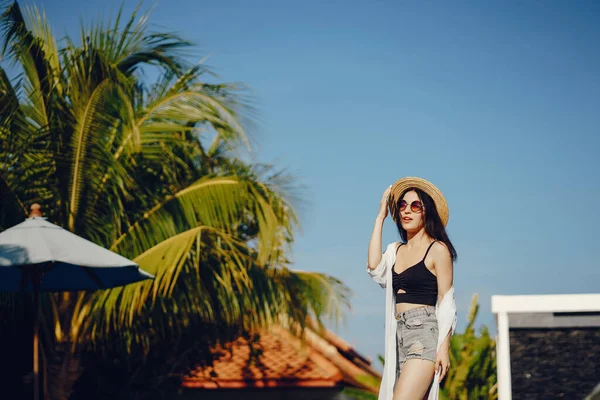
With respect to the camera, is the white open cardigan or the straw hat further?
the straw hat

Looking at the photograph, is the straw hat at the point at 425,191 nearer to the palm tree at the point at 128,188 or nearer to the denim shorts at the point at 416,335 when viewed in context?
the denim shorts at the point at 416,335

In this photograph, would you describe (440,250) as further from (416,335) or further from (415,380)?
(415,380)

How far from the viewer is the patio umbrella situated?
23.7ft

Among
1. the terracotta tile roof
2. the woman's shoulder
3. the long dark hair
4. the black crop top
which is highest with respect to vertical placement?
the long dark hair

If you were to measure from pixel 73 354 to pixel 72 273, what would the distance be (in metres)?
3.35

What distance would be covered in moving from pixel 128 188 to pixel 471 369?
908cm

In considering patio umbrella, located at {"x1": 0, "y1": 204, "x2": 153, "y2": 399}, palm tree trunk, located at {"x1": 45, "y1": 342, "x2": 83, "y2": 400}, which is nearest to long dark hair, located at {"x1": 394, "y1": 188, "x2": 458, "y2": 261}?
patio umbrella, located at {"x1": 0, "y1": 204, "x2": 153, "y2": 399}

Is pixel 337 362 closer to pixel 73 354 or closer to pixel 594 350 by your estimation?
pixel 73 354

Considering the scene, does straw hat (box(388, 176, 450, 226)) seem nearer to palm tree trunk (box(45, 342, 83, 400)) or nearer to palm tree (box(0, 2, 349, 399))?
palm tree (box(0, 2, 349, 399))

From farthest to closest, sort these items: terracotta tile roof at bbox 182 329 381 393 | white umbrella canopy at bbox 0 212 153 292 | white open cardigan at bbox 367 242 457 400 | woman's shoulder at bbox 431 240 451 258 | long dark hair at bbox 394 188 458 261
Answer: terracotta tile roof at bbox 182 329 381 393 < white umbrella canopy at bbox 0 212 153 292 < long dark hair at bbox 394 188 458 261 < woman's shoulder at bbox 431 240 451 258 < white open cardigan at bbox 367 242 457 400

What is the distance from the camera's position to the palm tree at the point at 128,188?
1089cm

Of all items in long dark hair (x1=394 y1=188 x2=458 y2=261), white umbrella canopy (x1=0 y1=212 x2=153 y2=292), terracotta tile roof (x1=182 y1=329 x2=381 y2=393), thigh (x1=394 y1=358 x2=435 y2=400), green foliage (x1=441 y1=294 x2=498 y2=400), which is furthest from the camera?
terracotta tile roof (x1=182 y1=329 x2=381 y2=393)

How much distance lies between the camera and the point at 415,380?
4305 mm

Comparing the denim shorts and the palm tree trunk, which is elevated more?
the denim shorts
